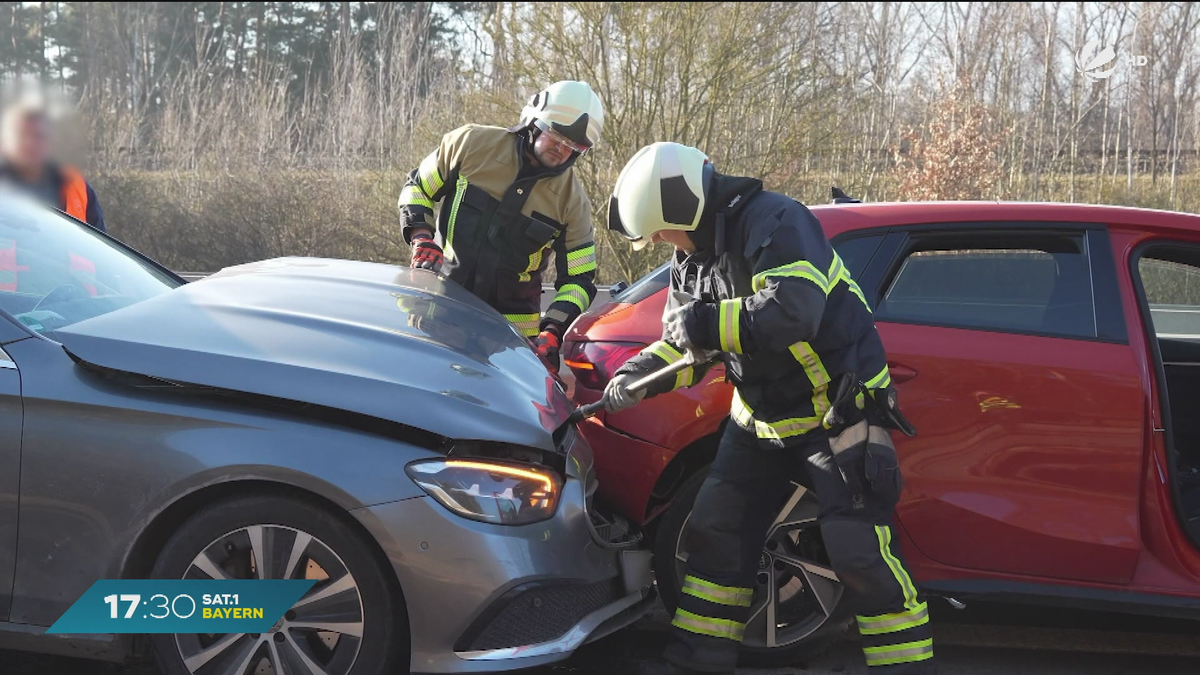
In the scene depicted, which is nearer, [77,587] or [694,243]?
[77,587]

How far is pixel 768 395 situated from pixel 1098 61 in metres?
13.9

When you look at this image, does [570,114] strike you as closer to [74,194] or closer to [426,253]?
[426,253]

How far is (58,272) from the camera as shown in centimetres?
339

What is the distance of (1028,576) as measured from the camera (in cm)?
332

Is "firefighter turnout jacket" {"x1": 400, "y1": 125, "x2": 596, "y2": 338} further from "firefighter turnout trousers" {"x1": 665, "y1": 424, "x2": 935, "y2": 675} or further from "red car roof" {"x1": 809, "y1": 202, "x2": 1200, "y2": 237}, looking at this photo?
"firefighter turnout trousers" {"x1": 665, "y1": 424, "x2": 935, "y2": 675}

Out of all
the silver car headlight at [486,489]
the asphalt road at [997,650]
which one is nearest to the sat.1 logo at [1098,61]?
the asphalt road at [997,650]

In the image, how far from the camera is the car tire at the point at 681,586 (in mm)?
3438

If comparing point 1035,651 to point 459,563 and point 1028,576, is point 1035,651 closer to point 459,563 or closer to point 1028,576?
point 1028,576

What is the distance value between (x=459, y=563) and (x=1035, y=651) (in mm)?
2192

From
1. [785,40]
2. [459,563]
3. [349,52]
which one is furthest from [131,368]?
[349,52]

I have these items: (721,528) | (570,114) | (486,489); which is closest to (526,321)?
(570,114)

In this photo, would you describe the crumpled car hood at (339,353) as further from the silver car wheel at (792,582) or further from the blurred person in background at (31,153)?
the silver car wheel at (792,582)

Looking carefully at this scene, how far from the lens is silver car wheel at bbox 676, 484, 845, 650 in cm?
341

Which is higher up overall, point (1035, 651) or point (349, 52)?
point (349, 52)
